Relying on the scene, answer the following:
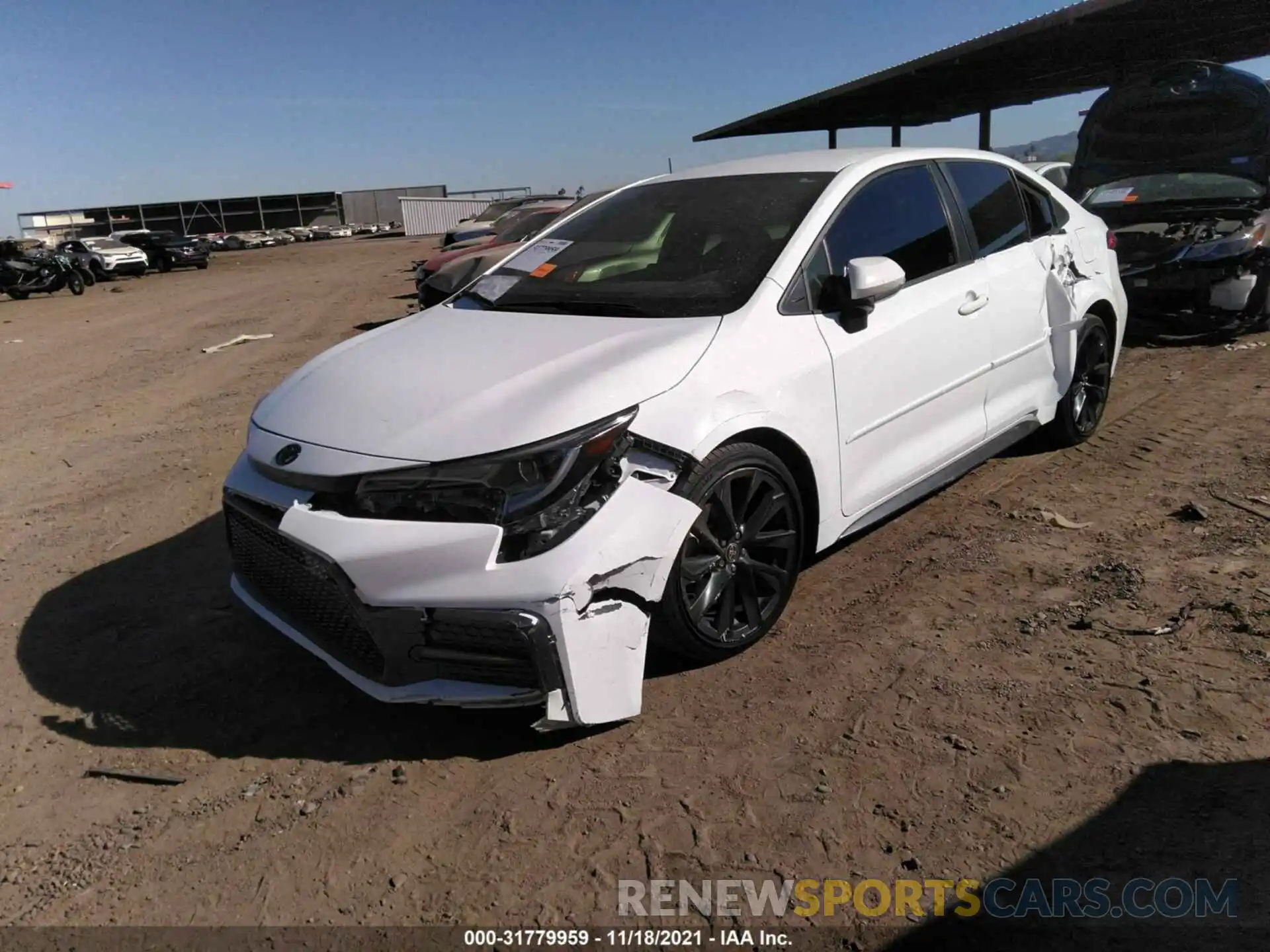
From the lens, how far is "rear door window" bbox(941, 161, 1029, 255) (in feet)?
14.2

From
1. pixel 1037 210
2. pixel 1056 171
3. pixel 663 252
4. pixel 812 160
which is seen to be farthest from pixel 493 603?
pixel 1056 171

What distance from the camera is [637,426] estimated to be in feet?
9.19

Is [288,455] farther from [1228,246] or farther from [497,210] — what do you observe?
[497,210]

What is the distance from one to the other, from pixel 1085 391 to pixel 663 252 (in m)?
2.93

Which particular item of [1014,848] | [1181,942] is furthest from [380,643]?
[1181,942]

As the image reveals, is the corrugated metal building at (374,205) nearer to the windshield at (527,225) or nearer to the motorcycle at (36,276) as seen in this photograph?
the motorcycle at (36,276)

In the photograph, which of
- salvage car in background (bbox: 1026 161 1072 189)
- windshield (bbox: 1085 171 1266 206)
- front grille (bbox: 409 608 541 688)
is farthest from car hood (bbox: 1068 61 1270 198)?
front grille (bbox: 409 608 541 688)

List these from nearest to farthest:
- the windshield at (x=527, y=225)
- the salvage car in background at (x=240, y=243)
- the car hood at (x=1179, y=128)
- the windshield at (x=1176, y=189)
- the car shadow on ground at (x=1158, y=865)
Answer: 1. the car shadow on ground at (x=1158, y=865)
2. the windshield at (x=1176, y=189)
3. the car hood at (x=1179, y=128)
4. the windshield at (x=527, y=225)
5. the salvage car in background at (x=240, y=243)

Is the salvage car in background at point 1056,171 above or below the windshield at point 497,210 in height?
below

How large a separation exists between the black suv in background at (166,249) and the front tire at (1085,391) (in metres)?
34.0

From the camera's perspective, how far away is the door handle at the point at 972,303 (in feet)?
13.2

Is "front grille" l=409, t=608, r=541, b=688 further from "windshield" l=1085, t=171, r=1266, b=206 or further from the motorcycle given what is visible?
the motorcycle

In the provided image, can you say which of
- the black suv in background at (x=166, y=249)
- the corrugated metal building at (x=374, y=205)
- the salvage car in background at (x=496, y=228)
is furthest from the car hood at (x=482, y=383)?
the corrugated metal building at (x=374, y=205)

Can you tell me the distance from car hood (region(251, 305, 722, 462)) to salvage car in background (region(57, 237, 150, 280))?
30.6 meters
